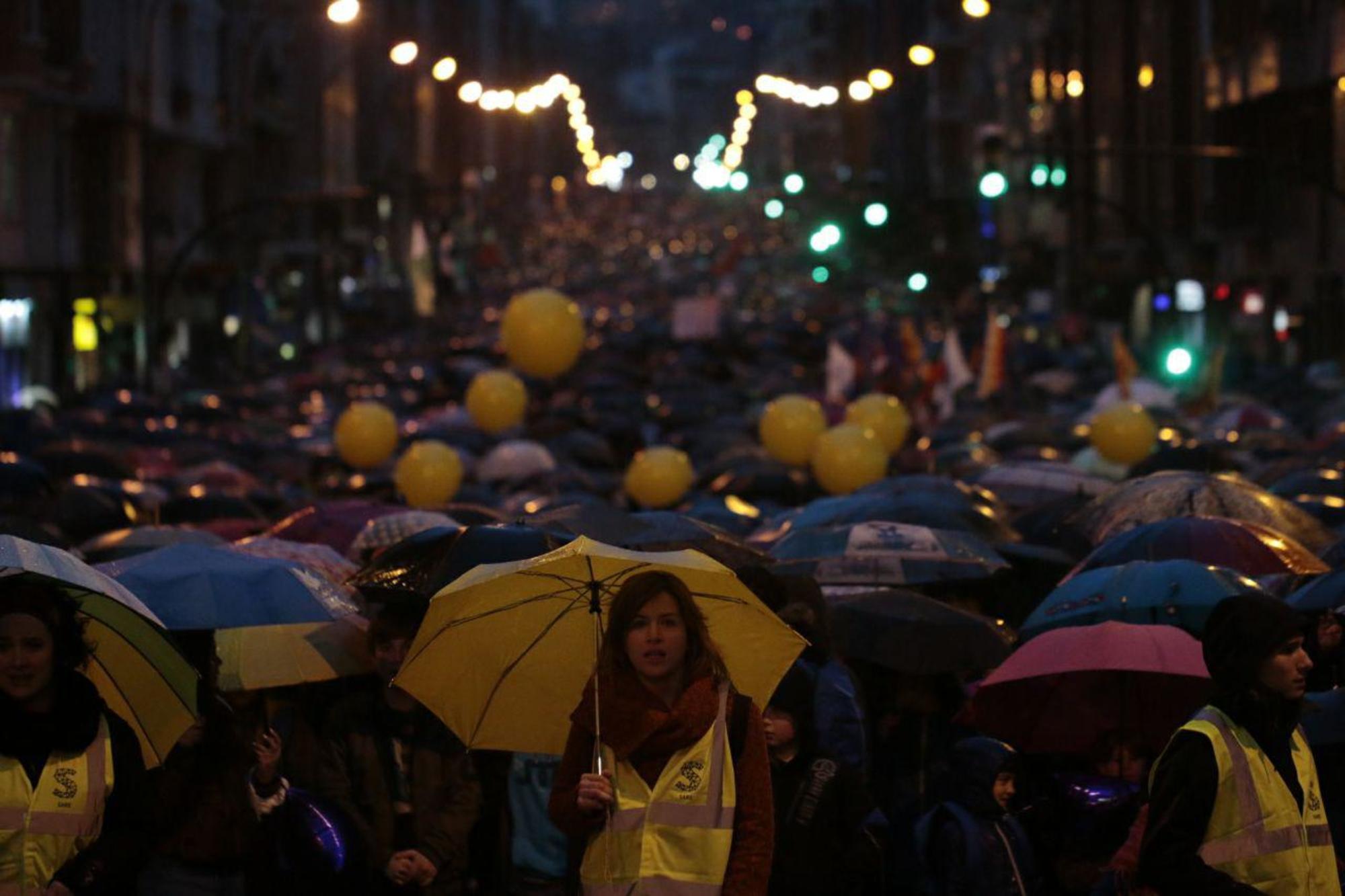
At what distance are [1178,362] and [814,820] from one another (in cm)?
2348

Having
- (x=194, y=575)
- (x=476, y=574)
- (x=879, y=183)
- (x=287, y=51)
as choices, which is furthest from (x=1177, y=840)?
(x=287, y=51)

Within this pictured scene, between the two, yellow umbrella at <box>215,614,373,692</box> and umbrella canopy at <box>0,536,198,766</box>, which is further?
yellow umbrella at <box>215,614,373,692</box>

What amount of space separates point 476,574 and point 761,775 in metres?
1.17

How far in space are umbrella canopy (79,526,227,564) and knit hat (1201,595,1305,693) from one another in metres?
7.27

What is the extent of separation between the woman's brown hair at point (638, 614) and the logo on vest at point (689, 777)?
0.19m

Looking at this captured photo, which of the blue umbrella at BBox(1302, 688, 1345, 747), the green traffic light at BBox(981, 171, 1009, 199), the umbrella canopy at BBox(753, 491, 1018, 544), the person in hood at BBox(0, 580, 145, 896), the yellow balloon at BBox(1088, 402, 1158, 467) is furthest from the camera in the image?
the green traffic light at BBox(981, 171, 1009, 199)

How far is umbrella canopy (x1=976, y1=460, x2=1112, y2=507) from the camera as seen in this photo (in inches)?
691

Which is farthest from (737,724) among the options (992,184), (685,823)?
(992,184)

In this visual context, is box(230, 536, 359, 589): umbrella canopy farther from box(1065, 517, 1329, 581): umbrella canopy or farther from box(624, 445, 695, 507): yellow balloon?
box(624, 445, 695, 507): yellow balloon

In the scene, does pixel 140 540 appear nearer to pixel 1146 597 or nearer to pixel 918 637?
pixel 918 637

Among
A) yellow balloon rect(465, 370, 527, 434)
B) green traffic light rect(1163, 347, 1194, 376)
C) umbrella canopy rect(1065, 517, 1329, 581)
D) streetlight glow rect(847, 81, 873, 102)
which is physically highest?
streetlight glow rect(847, 81, 873, 102)

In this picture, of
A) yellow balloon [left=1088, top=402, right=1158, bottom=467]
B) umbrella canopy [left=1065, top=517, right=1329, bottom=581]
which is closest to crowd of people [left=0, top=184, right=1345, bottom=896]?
umbrella canopy [left=1065, top=517, right=1329, bottom=581]

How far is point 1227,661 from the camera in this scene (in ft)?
19.1

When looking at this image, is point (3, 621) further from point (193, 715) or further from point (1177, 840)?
point (1177, 840)
